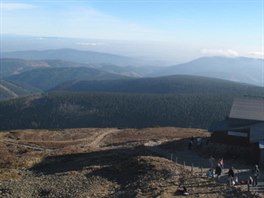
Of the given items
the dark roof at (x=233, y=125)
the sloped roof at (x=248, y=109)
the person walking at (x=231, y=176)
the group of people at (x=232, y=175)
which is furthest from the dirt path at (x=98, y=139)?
the person walking at (x=231, y=176)

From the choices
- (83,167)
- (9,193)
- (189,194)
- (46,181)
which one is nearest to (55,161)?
(83,167)

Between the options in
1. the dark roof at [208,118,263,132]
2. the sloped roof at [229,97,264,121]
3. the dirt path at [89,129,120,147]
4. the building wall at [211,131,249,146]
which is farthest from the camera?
the dirt path at [89,129,120,147]

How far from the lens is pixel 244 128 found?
61219mm

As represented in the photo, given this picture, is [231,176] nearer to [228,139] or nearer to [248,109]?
[228,139]

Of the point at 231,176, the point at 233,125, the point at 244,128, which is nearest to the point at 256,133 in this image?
the point at 244,128

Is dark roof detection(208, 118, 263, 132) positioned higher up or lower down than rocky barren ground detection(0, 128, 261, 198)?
higher up

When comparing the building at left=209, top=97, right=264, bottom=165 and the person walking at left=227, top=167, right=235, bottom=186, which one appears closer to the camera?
the person walking at left=227, top=167, right=235, bottom=186

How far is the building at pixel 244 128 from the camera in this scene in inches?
2230

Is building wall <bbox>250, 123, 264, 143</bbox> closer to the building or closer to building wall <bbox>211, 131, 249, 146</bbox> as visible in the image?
the building

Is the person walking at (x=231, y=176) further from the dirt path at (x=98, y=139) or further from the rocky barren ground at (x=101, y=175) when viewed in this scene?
the dirt path at (x=98, y=139)

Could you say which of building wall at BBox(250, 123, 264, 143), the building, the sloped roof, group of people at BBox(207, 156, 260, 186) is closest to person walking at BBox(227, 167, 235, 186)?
group of people at BBox(207, 156, 260, 186)

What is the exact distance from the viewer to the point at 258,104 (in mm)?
68750

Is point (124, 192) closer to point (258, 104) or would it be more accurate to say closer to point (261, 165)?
point (261, 165)

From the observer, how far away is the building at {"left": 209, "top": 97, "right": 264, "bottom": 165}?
186 ft
